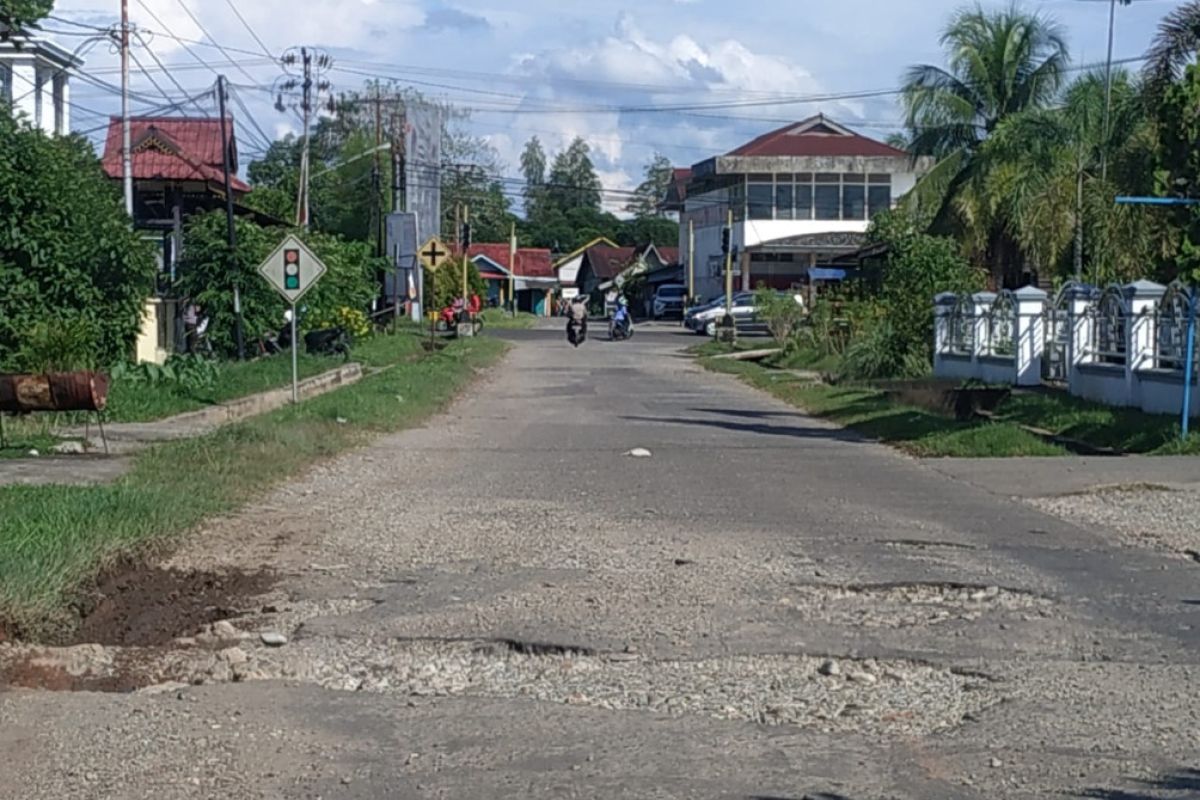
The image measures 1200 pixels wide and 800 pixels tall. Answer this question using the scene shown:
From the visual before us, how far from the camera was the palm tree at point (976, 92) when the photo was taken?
45.7m

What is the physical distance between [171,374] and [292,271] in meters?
2.61

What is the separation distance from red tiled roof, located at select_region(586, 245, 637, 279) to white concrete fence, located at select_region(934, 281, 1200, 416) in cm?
8226

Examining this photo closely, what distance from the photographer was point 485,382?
1452 inches

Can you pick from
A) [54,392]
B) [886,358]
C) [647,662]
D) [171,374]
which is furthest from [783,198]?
[647,662]

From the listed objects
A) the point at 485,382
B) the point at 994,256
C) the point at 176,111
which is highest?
the point at 176,111

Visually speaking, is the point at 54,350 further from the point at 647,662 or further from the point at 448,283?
the point at 448,283

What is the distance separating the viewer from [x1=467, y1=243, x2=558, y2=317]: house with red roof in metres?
114

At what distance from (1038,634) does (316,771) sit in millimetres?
4530

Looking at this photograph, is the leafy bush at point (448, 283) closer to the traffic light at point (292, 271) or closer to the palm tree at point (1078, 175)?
the palm tree at point (1078, 175)

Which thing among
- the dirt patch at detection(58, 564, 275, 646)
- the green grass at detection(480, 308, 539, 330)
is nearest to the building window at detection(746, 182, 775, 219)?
the green grass at detection(480, 308, 539, 330)

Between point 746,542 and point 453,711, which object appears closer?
point 453,711

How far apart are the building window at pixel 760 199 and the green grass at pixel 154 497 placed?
57.9 m

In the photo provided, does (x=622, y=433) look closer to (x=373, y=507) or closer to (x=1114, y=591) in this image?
(x=373, y=507)

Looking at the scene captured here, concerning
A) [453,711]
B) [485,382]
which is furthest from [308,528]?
[485,382]
